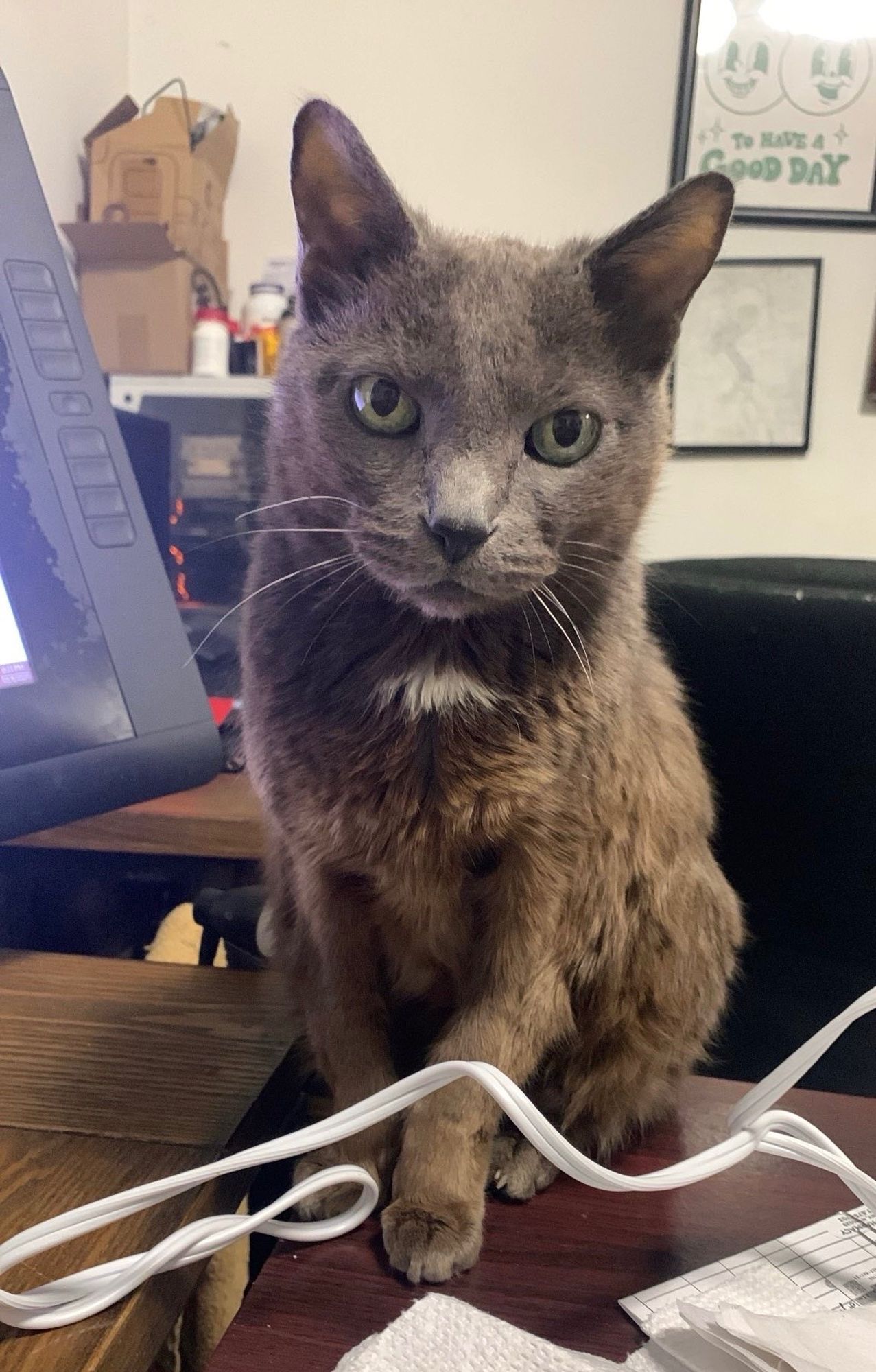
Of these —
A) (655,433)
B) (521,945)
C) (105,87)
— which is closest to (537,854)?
(521,945)

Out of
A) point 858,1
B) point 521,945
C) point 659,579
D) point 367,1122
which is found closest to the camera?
point 367,1122

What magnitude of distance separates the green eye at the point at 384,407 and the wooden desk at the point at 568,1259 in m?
0.52

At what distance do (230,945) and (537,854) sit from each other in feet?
1.88

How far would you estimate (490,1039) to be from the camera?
66 centimetres

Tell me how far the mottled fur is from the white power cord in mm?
71

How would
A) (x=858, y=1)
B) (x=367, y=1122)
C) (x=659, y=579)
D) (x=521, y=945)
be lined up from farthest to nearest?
(x=858, y=1) < (x=659, y=579) < (x=521, y=945) < (x=367, y=1122)

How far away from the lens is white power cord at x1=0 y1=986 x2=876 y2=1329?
1.44ft

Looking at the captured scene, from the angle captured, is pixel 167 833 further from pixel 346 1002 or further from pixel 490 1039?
pixel 490 1039

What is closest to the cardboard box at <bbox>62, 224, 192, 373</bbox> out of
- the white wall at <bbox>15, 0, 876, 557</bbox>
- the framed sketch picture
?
the white wall at <bbox>15, 0, 876, 557</bbox>

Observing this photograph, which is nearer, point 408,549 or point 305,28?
point 408,549

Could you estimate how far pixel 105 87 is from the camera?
98.7 inches

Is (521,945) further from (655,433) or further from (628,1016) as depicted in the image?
(655,433)

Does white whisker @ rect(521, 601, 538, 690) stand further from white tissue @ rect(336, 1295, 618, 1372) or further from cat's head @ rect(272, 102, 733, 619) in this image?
white tissue @ rect(336, 1295, 618, 1372)

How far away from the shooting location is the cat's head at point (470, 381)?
602 millimetres
